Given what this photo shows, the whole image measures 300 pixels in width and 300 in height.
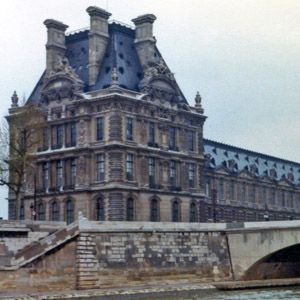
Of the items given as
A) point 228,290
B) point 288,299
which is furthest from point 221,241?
point 288,299

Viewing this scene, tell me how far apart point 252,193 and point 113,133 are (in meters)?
43.3

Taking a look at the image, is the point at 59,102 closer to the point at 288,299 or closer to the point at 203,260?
the point at 203,260

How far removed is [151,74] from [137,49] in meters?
4.74

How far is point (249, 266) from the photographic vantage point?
208ft

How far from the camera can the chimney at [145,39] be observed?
84375 mm

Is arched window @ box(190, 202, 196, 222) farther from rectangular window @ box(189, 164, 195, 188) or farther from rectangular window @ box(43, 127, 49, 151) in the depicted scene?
rectangular window @ box(43, 127, 49, 151)

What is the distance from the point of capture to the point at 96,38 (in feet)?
270

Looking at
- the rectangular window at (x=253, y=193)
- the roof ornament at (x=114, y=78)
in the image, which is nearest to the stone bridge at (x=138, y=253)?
the roof ornament at (x=114, y=78)

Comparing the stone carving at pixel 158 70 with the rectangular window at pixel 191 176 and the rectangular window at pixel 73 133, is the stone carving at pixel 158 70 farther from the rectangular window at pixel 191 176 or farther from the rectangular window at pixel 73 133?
the rectangular window at pixel 191 176

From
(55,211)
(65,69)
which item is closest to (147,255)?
(55,211)

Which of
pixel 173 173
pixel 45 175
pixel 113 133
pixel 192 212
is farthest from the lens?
pixel 192 212

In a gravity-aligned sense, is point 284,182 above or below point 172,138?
above

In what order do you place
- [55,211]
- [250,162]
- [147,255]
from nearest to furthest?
[147,255]
[55,211]
[250,162]

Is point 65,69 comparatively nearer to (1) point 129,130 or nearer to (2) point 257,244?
(1) point 129,130
